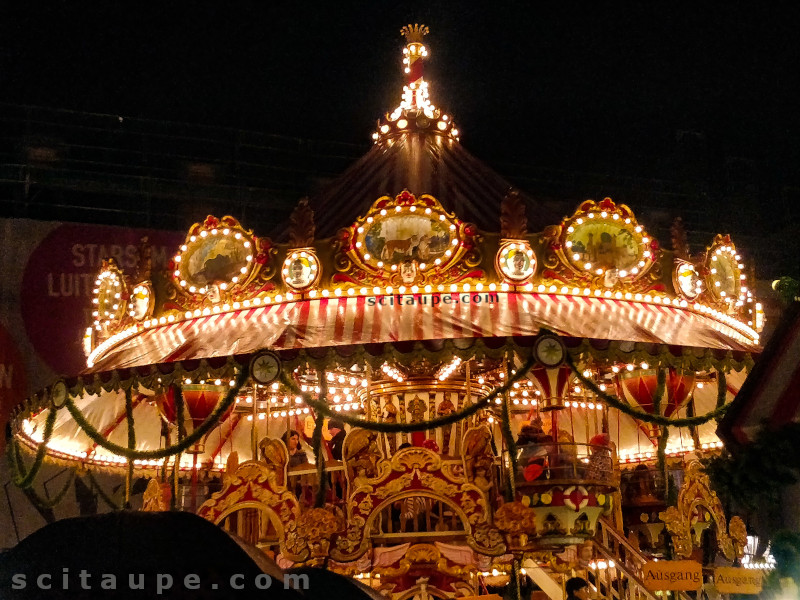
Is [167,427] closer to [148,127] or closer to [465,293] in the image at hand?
[465,293]

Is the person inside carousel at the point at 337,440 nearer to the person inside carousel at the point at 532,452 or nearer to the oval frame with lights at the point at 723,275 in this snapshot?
the person inside carousel at the point at 532,452

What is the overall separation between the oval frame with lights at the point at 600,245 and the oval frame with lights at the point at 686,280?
484 millimetres

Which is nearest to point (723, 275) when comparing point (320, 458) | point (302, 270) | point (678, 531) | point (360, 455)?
point (678, 531)

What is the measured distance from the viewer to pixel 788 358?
159 inches

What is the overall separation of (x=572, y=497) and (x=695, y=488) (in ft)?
9.68

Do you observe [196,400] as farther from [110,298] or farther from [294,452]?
[110,298]

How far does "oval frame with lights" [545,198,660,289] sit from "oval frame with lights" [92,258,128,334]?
170 inches

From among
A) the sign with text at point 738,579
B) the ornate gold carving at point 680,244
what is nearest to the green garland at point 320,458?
the sign with text at point 738,579

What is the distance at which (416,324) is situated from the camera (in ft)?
26.2

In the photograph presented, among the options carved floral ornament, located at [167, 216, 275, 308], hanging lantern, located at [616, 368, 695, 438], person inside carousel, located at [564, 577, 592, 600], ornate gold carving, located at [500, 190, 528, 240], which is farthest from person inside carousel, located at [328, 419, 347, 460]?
ornate gold carving, located at [500, 190, 528, 240]

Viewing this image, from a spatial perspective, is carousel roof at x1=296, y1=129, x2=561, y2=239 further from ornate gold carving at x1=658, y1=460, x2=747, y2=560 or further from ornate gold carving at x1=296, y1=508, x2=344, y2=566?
ornate gold carving at x1=658, y1=460, x2=747, y2=560

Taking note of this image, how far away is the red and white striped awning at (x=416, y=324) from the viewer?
310 inches

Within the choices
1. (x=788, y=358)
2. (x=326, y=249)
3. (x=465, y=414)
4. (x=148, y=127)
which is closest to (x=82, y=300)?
(x=148, y=127)

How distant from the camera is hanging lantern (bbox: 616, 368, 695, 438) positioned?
10336 millimetres
